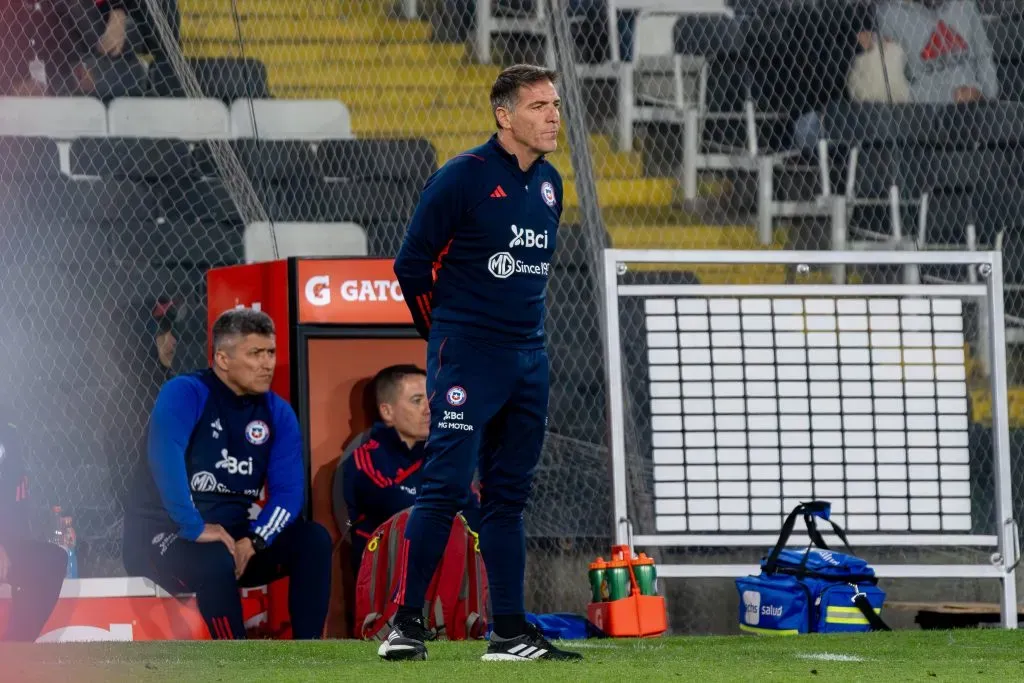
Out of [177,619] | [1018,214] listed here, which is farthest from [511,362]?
[1018,214]

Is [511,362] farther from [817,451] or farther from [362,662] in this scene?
[817,451]

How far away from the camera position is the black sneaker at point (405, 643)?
134 inches

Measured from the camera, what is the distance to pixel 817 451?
17.4ft

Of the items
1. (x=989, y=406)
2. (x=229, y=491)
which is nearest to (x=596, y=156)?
(x=989, y=406)

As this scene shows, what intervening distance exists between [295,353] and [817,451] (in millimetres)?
1799

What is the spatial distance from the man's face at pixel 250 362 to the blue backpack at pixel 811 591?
5.49ft

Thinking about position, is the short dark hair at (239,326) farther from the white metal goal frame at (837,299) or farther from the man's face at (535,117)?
the man's face at (535,117)

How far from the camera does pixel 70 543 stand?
5.55m

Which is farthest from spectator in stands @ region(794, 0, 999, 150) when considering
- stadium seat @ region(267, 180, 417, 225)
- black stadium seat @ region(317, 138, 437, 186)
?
stadium seat @ region(267, 180, 417, 225)

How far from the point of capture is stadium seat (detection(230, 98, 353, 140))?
285 inches

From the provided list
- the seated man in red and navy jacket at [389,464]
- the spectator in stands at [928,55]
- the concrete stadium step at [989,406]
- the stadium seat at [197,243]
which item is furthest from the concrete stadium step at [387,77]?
the concrete stadium step at [989,406]

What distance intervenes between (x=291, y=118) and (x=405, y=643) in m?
4.42

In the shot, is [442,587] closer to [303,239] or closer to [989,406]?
[989,406]

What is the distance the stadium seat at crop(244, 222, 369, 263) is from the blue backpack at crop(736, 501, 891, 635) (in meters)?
2.39
